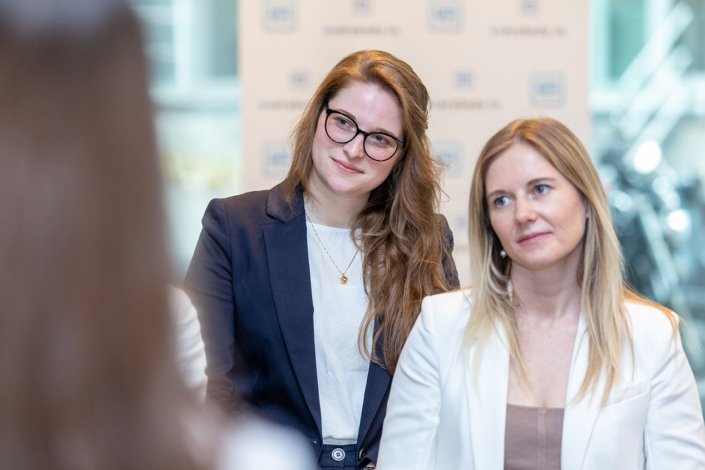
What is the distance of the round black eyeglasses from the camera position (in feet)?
6.73

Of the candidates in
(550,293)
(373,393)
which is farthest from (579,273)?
(373,393)

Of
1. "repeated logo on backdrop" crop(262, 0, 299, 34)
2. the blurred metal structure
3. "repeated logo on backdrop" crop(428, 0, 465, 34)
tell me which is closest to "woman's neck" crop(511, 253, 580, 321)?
"repeated logo on backdrop" crop(428, 0, 465, 34)

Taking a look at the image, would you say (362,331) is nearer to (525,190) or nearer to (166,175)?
(525,190)

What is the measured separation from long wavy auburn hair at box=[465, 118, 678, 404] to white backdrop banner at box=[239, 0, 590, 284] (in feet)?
4.39

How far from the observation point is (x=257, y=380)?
204 centimetres

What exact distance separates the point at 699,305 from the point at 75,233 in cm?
407

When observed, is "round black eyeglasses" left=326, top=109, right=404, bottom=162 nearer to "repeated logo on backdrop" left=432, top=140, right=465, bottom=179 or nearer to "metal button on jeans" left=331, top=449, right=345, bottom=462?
"metal button on jeans" left=331, top=449, right=345, bottom=462

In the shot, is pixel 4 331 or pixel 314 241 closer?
pixel 4 331

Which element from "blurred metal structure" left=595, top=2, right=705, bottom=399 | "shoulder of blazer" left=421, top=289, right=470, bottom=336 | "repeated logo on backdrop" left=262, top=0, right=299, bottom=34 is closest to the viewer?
"shoulder of blazer" left=421, top=289, right=470, bottom=336

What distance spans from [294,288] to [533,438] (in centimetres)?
79

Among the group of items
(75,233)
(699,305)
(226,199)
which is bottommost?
(699,305)

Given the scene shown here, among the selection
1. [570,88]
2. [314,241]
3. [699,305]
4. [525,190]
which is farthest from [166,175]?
[699,305]

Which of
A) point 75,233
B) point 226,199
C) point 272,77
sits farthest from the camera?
point 272,77

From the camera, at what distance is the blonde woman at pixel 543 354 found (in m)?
1.77
